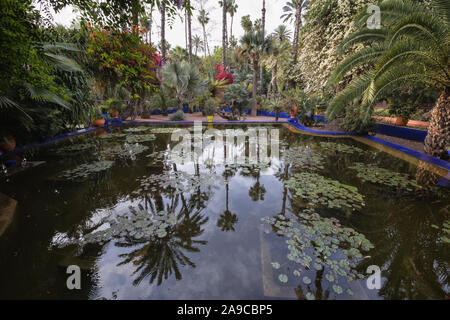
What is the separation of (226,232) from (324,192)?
102 inches

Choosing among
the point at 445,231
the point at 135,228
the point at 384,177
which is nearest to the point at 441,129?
the point at 384,177

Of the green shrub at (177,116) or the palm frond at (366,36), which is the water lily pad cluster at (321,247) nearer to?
the palm frond at (366,36)

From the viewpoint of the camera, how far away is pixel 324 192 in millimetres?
4500

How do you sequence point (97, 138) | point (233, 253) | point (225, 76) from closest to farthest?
point (233, 253), point (97, 138), point (225, 76)

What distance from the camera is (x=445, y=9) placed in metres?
5.37

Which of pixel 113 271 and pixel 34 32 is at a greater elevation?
pixel 34 32

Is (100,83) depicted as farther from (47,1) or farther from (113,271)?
Answer: (113,271)

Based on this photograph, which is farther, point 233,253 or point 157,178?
point 157,178

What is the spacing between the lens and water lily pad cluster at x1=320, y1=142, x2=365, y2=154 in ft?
26.4

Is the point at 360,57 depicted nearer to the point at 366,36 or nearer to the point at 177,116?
the point at 366,36

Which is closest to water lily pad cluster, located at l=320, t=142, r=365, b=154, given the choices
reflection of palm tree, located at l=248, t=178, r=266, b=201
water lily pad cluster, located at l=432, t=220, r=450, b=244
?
water lily pad cluster, located at l=432, t=220, r=450, b=244

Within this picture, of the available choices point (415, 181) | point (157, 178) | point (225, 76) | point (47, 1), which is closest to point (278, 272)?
point (157, 178)

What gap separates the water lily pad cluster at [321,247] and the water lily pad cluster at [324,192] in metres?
0.60
